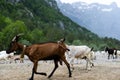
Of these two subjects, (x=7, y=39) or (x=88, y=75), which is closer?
(x=88, y=75)

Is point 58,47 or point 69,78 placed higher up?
point 58,47

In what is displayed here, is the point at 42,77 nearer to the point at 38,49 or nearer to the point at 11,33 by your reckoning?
the point at 38,49

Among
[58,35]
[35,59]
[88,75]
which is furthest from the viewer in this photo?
[58,35]

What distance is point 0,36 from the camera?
98.2 m

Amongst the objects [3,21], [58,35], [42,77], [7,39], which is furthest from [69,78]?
[58,35]

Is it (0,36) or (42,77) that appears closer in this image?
(42,77)

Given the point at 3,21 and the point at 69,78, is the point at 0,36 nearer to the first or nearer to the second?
the point at 3,21

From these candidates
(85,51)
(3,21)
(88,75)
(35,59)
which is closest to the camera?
(35,59)

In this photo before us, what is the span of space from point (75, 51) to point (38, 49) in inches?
230

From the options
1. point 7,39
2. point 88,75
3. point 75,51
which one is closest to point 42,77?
point 88,75

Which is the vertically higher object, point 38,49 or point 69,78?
point 38,49

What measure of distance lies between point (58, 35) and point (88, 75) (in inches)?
5755

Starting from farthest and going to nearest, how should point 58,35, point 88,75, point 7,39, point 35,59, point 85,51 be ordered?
point 58,35, point 7,39, point 85,51, point 88,75, point 35,59

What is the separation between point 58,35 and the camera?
167 m
